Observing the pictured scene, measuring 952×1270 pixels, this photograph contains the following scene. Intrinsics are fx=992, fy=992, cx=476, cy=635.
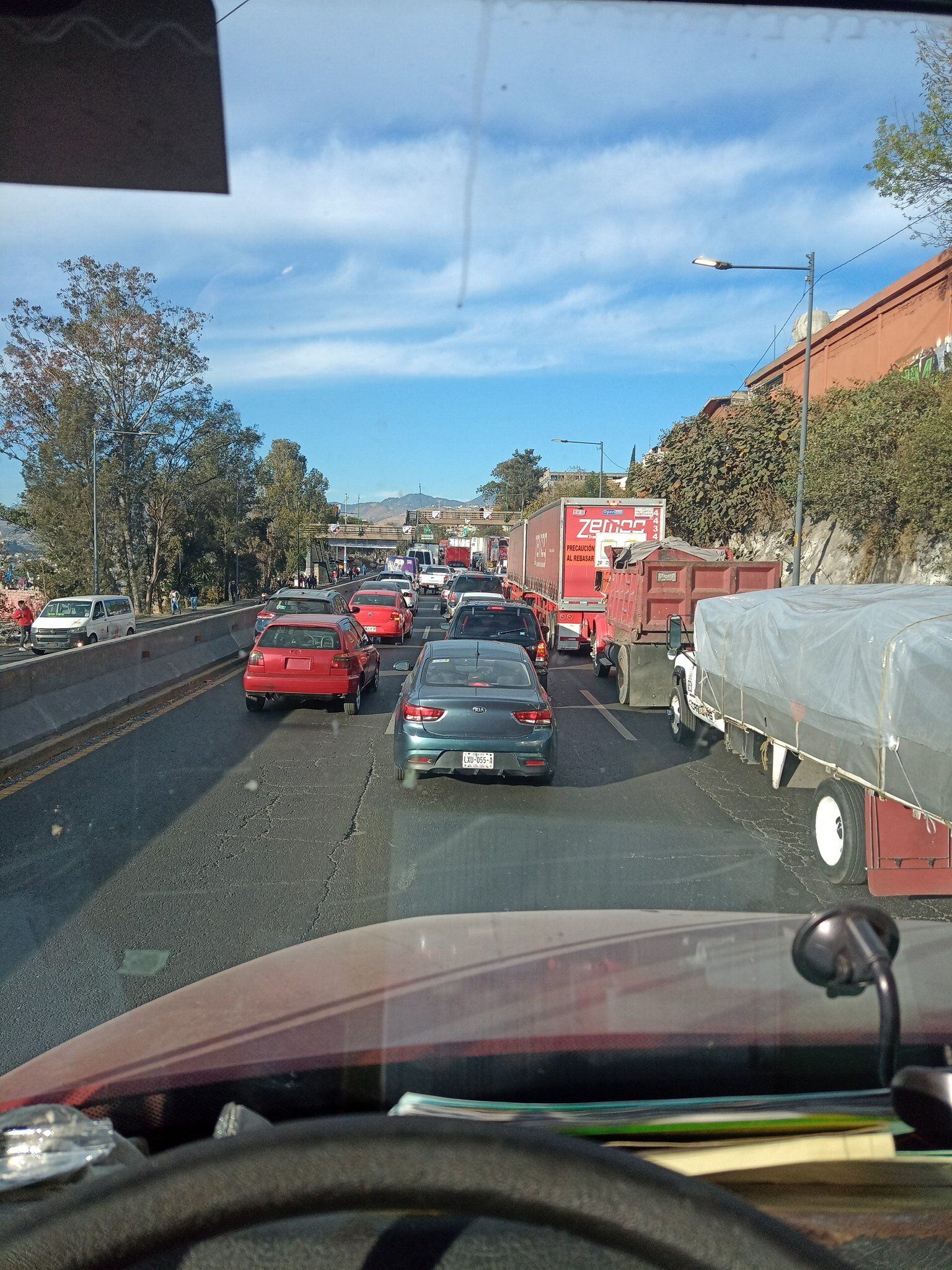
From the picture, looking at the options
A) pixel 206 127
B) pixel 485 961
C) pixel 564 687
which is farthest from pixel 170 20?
pixel 564 687

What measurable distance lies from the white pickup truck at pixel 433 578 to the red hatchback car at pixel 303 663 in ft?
164

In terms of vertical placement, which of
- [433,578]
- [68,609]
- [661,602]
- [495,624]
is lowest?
[68,609]

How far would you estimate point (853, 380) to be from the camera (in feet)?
89.7

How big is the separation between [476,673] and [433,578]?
56458 mm

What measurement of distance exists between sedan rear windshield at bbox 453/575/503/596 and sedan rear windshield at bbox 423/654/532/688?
76.8ft

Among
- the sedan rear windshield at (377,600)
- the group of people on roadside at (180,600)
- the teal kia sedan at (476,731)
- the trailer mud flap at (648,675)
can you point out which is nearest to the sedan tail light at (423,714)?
the teal kia sedan at (476,731)

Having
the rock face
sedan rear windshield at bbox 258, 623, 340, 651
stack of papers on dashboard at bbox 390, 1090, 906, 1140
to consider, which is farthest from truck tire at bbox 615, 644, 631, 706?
stack of papers on dashboard at bbox 390, 1090, 906, 1140

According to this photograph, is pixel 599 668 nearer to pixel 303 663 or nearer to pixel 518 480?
pixel 303 663

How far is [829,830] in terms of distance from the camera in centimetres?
735

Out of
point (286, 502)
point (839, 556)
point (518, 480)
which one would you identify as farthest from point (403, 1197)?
point (518, 480)

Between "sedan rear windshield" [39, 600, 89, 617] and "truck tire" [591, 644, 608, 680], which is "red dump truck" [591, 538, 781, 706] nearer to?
"truck tire" [591, 644, 608, 680]

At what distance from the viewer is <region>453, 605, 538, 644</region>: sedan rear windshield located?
58.0 ft

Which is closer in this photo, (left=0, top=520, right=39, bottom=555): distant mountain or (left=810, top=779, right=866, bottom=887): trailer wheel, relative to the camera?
(left=810, top=779, right=866, bottom=887): trailer wheel

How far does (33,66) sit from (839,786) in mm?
6324
